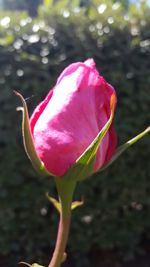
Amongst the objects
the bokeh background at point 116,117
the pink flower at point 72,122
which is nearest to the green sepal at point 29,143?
the pink flower at point 72,122

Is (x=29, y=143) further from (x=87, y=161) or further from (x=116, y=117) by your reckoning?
(x=116, y=117)

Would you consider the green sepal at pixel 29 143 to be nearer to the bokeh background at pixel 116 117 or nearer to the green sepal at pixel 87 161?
the green sepal at pixel 87 161

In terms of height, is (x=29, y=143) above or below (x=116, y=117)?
above

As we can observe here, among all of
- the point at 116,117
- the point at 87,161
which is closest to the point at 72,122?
the point at 87,161

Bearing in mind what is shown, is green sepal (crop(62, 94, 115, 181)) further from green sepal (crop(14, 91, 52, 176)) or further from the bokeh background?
the bokeh background

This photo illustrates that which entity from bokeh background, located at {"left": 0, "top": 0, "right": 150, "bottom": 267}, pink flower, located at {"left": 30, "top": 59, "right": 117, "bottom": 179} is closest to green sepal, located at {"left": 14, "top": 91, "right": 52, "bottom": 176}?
pink flower, located at {"left": 30, "top": 59, "right": 117, "bottom": 179}

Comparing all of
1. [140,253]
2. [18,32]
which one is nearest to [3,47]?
[18,32]
